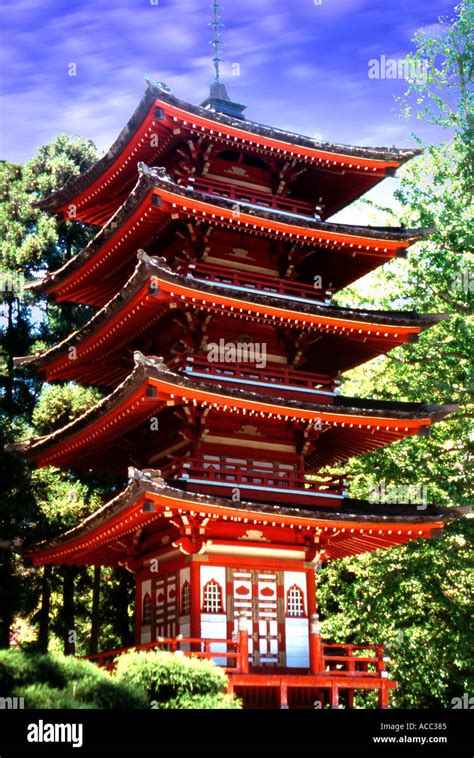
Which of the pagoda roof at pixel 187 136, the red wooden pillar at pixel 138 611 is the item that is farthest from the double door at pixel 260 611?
the pagoda roof at pixel 187 136

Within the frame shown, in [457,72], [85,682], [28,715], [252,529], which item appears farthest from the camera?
[457,72]

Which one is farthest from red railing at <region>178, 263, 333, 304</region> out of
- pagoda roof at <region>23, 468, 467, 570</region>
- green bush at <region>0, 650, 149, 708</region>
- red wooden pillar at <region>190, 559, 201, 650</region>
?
green bush at <region>0, 650, 149, 708</region>

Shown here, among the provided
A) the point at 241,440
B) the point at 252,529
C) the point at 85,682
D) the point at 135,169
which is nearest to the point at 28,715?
the point at 85,682

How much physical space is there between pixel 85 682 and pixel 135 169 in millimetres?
17964

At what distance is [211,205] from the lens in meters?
25.2

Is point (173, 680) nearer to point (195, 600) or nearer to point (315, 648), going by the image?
point (195, 600)

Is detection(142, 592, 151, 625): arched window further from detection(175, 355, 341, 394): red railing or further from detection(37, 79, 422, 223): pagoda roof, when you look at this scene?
detection(37, 79, 422, 223): pagoda roof

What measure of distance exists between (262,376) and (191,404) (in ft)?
10.6

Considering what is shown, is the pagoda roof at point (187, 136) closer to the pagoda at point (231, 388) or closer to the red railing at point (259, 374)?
the pagoda at point (231, 388)

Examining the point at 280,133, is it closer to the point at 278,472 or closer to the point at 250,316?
the point at 250,316

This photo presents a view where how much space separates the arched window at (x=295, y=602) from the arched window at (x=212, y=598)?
7.02 ft

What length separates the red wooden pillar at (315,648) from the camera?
23062mm

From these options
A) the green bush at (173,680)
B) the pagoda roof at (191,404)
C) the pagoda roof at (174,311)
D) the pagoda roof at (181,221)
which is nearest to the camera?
the green bush at (173,680)

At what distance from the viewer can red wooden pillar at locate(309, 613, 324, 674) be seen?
2306cm
